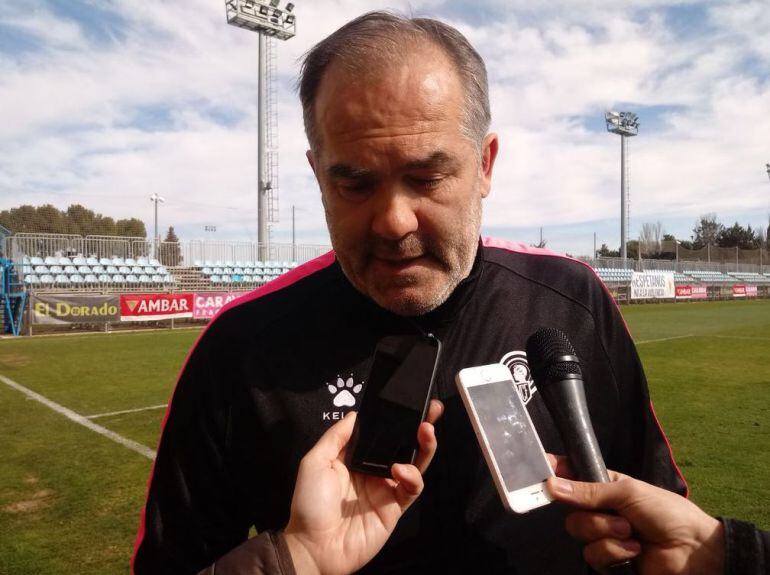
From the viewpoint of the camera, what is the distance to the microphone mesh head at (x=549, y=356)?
1.28 meters

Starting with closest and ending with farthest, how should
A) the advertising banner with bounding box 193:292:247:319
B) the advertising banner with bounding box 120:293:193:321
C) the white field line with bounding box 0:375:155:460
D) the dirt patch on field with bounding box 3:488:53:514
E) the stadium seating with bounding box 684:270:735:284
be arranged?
1. the dirt patch on field with bounding box 3:488:53:514
2. the white field line with bounding box 0:375:155:460
3. the advertising banner with bounding box 120:293:193:321
4. the advertising banner with bounding box 193:292:247:319
5. the stadium seating with bounding box 684:270:735:284

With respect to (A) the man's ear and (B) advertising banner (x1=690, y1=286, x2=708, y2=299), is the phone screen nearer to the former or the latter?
(A) the man's ear

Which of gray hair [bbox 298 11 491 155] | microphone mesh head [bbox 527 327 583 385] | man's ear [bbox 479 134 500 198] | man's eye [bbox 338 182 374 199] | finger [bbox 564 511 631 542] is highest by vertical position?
gray hair [bbox 298 11 491 155]

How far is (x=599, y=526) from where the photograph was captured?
42.5 inches

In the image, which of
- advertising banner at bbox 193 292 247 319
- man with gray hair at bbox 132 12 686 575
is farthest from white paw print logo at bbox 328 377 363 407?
advertising banner at bbox 193 292 247 319

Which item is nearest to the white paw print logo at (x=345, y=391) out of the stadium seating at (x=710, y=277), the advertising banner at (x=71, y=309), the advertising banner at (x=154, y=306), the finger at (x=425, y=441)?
the finger at (x=425, y=441)

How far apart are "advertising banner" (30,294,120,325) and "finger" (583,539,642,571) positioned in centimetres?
1865

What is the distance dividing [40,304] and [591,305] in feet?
60.3

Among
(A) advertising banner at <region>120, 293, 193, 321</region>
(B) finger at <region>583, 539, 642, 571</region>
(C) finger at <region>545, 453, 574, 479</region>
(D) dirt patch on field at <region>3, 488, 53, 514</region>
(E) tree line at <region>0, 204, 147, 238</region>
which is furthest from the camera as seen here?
(E) tree line at <region>0, 204, 147, 238</region>

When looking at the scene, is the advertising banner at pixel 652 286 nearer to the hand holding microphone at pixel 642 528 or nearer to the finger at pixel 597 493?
the hand holding microphone at pixel 642 528

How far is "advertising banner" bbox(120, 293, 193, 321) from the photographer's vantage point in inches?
721

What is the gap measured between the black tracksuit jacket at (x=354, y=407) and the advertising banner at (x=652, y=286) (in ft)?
115

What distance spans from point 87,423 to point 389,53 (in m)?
6.65

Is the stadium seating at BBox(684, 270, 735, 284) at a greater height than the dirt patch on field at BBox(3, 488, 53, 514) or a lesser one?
greater
